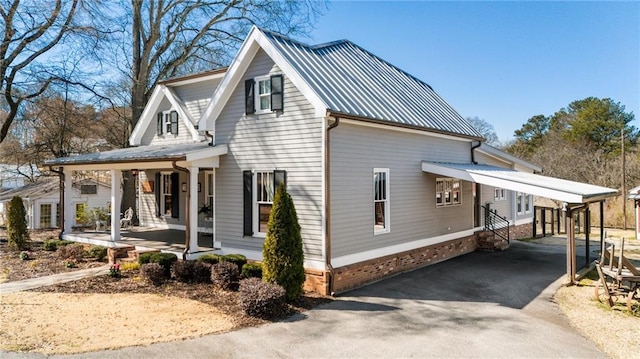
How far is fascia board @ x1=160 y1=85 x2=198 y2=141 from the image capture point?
1468cm

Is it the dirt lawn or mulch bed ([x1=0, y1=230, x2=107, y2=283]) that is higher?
mulch bed ([x1=0, y1=230, x2=107, y2=283])

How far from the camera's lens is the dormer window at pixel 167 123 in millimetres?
15406

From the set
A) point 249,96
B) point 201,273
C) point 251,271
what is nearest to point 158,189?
point 249,96

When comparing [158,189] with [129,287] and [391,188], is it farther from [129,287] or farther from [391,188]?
[391,188]

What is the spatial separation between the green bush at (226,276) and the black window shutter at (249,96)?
14.0 feet

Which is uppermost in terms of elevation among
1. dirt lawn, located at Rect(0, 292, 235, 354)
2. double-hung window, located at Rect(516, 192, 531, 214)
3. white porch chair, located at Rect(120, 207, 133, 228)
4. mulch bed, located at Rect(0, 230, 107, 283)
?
double-hung window, located at Rect(516, 192, 531, 214)

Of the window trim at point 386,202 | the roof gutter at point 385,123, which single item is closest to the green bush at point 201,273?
the window trim at point 386,202

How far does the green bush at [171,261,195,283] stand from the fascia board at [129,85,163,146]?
847cm

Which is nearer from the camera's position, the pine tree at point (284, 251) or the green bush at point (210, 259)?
the pine tree at point (284, 251)

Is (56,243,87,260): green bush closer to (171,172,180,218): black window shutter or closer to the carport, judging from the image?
(171,172,180,218): black window shutter

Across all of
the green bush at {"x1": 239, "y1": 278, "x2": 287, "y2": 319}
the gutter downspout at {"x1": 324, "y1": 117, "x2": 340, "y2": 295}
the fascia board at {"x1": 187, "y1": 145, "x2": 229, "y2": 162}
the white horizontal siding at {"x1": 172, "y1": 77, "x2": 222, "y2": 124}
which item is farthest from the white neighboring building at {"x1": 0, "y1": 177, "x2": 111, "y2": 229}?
the green bush at {"x1": 239, "y1": 278, "x2": 287, "y2": 319}

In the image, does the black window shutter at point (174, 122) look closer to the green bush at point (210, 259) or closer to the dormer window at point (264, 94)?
the dormer window at point (264, 94)

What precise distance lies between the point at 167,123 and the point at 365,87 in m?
8.37

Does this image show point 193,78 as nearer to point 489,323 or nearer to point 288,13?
point 288,13
